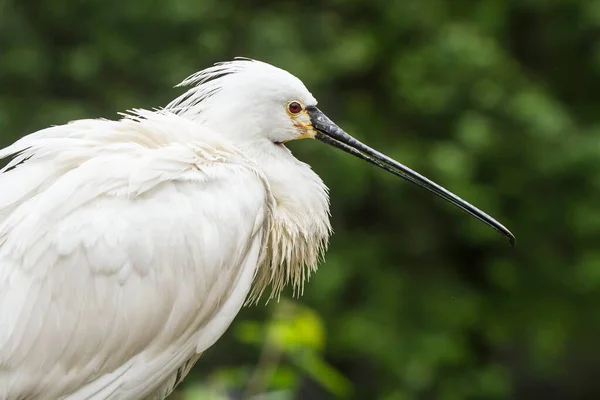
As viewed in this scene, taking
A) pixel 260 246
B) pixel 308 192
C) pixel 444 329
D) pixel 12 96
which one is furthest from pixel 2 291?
pixel 444 329

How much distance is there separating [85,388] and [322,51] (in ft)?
19.8

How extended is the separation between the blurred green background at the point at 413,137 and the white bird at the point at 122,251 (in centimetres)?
502

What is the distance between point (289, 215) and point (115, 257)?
2.22 ft

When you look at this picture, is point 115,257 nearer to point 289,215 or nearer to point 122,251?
point 122,251

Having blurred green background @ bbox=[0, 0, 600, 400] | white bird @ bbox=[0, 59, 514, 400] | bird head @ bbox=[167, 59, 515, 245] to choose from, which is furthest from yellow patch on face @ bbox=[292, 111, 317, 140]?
blurred green background @ bbox=[0, 0, 600, 400]

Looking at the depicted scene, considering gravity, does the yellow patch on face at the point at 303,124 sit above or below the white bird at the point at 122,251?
above

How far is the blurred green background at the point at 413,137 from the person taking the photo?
8.68 metres

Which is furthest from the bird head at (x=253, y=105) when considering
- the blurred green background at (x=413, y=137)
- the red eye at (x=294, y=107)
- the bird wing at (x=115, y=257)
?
the blurred green background at (x=413, y=137)

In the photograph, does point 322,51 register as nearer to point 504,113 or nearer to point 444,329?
point 504,113

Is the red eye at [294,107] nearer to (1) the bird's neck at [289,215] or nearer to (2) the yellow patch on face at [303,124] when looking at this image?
(2) the yellow patch on face at [303,124]

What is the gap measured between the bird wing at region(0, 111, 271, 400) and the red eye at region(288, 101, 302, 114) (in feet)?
1.31

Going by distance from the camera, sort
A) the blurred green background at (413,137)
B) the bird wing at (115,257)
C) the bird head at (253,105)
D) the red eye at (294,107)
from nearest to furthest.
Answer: the bird wing at (115,257) < the bird head at (253,105) < the red eye at (294,107) < the blurred green background at (413,137)

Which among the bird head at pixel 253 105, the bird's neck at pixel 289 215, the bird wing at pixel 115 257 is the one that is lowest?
the bird wing at pixel 115 257

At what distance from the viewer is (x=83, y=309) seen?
10.7 ft
